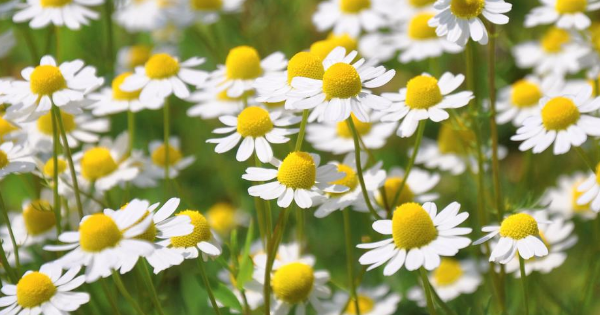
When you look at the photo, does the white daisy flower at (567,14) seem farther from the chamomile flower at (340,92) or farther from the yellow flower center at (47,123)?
the yellow flower center at (47,123)

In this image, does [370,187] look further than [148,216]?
Yes

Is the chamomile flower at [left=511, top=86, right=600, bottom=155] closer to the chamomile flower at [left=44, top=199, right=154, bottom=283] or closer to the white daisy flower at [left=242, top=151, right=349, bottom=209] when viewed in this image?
the white daisy flower at [left=242, top=151, right=349, bottom=209]

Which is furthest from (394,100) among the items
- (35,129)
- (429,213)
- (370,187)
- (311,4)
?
(311,4)

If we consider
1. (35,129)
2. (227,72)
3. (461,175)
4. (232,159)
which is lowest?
(232,159)

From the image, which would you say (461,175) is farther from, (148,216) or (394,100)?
(148,216)

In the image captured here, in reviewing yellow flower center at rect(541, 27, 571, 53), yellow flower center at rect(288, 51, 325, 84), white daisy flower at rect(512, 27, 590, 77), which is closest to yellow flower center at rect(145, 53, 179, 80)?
yellow flower center at rect(288, 51, 325, 84)

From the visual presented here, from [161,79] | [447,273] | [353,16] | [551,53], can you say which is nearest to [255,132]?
[161,79]

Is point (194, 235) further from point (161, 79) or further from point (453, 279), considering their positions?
point (453, 279)
